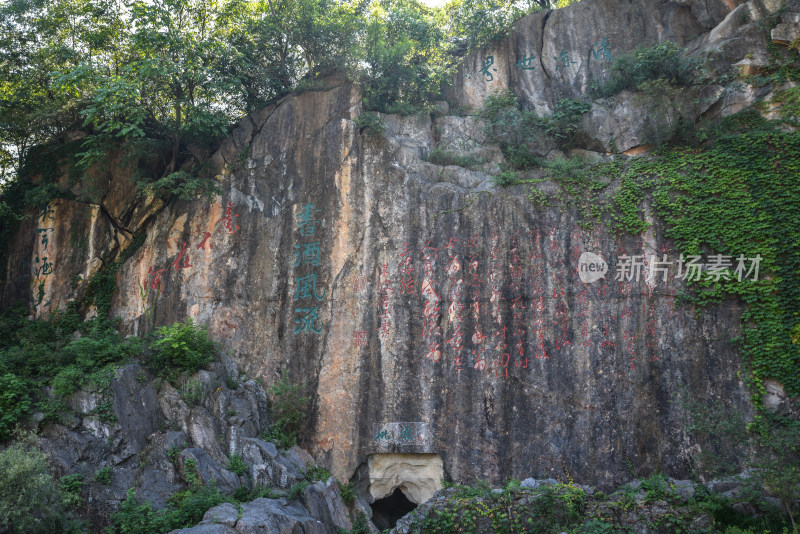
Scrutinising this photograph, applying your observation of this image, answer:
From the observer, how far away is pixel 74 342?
30.2 ft

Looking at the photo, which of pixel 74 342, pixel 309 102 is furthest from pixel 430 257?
pixel 74 342

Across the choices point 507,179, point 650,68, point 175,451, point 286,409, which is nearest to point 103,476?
point 175,451

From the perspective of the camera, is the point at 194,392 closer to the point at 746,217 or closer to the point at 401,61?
the point at 401,61

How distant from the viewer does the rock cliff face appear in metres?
8.71

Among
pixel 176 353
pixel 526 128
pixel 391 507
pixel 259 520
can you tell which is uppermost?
pixel 526 128

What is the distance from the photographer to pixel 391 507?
10.6 metres

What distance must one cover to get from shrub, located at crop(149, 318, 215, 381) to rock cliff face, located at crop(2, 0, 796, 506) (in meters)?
1.22

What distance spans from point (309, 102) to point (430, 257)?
164 inches

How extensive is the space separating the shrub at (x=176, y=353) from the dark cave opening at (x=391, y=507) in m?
4.19

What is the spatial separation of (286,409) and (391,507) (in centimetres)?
289

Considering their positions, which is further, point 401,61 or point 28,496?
point 401,61

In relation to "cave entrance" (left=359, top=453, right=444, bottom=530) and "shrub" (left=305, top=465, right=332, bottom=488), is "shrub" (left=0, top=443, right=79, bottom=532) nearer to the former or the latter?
"shrub" (left=305, top=465, right=332, bottom=488)

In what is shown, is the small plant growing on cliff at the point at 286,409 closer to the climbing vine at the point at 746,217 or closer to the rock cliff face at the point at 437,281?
the rock cliff face at the point at 437,281

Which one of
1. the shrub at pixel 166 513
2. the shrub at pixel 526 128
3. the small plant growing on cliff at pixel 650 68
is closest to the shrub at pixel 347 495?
the shrub at pixel 166 513
